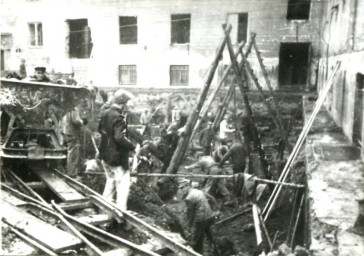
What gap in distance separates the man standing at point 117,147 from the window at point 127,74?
712 inches

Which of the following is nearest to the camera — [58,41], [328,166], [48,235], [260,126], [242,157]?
[48,235]

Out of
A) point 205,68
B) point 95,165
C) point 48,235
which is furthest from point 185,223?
point 205,68

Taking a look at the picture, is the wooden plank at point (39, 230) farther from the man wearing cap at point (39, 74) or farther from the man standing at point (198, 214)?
the man wearing cap at point (39, 74)

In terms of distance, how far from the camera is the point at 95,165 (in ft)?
29.3

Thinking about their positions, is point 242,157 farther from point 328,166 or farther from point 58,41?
point 58,41

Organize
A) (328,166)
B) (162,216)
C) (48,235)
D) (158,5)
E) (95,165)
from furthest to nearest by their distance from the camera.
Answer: (158,5), (95,165), (162,216), (328,166), (48,235)

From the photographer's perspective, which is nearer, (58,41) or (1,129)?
(1,129)

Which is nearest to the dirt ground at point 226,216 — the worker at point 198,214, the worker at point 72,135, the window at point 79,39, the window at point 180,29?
the worker at point 198,214

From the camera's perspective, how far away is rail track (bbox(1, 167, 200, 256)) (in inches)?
193

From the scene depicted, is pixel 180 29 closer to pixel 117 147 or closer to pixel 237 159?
pixel 237 159

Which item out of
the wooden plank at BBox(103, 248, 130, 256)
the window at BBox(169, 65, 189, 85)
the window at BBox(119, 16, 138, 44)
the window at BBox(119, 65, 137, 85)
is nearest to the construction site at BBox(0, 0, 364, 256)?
the wooden plank at BBox(103, 248, 130, 256)

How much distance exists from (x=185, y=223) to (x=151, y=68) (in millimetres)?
16736

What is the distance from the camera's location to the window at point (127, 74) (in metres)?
24.4

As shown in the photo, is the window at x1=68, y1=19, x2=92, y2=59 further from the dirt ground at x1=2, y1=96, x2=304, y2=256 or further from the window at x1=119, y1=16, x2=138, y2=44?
the dirt ground at x1=2, y1=96, x2=304, y2=256
